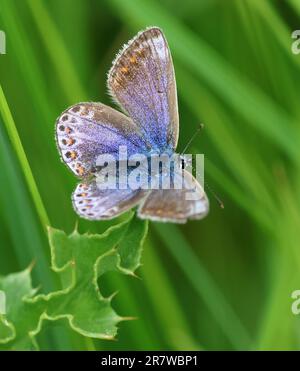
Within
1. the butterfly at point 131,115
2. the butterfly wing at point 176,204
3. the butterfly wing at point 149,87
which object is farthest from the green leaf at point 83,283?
the butterfly wing at point 149,87

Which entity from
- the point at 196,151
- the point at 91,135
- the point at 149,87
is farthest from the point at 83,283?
the point at 196,151

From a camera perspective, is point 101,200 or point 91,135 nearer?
point 101,200

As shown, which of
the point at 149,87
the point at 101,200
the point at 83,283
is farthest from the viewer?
the point at 149,87

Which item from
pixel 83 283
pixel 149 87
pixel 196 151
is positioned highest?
pixel 149 87

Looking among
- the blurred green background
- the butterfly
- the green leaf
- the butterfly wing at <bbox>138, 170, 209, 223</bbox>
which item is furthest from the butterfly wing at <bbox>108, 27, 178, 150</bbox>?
the green leaf

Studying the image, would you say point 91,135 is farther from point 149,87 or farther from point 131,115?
point 149,87

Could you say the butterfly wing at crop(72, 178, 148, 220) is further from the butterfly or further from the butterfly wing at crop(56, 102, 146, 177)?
the butterfly wing at crop(56, 102, 146, 177)
